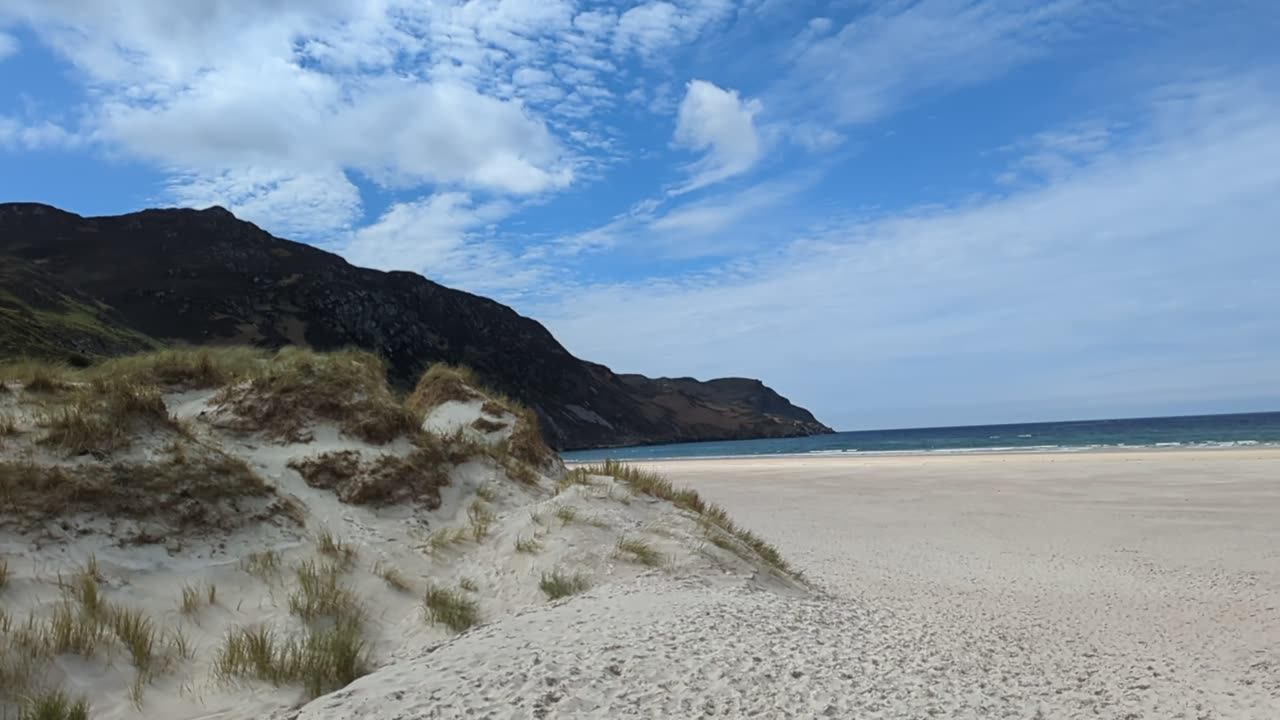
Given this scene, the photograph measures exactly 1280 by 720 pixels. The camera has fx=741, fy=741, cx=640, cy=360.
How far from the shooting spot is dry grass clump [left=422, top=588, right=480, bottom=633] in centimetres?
598

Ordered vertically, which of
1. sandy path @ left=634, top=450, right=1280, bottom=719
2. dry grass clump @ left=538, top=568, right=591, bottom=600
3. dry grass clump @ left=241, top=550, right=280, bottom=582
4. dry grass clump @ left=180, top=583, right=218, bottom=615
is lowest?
sandy path @ left=634, top=450, right=1280, bottom=719

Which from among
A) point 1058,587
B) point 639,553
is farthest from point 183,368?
point 1058,587

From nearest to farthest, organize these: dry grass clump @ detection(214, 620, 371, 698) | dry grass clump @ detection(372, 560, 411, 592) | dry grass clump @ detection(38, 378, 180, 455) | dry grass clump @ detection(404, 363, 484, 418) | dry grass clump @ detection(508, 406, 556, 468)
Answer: dry grass clump @ detection(214, 620, 371, 698) → dry grass clump @ detection(38, 378, 180, 455) → dry grass clump @ detection(372, 560, 411, 592) → dry grass clump @ detection(508, 406, 556, 468) → dry grass clump @ detection(404, 363, 484, 418)

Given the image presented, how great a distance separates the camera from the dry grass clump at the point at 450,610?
5977mm

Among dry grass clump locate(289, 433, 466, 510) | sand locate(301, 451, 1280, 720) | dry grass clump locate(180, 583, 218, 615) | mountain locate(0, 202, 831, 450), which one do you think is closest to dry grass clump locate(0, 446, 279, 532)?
dry grass clump locate(180, 583, 218, 615)

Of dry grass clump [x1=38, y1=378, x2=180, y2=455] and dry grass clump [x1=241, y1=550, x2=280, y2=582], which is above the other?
dry grass clump [x1=38, y1=378, x2=180, y2=455]

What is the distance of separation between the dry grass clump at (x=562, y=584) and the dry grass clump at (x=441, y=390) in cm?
548

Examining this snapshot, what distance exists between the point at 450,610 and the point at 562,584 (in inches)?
42.6

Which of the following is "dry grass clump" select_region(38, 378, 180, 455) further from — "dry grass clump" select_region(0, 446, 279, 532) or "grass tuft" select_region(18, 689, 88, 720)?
"grass tuft" select_region(18, 689, 88, 720)

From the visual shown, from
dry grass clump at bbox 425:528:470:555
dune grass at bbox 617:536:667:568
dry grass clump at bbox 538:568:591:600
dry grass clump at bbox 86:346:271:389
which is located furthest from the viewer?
dry grass clump at bbox 86:346:271:389

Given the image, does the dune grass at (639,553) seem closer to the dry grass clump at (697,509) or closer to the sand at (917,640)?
the sand at (917,640)

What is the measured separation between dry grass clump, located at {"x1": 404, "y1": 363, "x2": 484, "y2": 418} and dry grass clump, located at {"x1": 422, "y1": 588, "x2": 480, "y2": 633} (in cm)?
560

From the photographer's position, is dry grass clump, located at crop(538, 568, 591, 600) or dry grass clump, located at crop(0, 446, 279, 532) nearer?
dry grass clump, located at crop(0, 446, 279, 532)

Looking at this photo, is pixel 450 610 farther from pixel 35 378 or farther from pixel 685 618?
pixel 35 378
